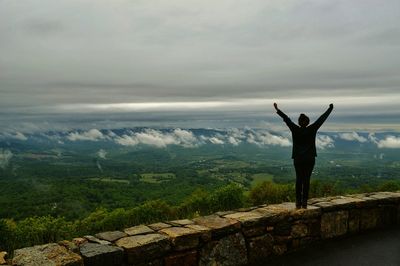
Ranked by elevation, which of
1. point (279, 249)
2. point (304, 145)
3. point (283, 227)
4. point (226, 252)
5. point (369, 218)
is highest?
point (304, 145)

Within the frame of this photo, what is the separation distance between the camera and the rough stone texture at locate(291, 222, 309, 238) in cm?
704

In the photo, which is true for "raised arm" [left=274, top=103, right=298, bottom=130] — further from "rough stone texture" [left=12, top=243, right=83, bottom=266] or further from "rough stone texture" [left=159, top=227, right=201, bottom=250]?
"rough stone texture" [left=12, top=243, right=83, bottom=266]

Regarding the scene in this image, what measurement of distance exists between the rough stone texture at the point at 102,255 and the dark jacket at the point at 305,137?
386cm

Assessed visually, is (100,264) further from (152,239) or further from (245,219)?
(245,219)

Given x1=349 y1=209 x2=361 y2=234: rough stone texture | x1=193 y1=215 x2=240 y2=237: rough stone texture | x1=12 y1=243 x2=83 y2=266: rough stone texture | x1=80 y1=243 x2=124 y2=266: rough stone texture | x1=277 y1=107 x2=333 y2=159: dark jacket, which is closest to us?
x1=12 y1=243 x2=83 y2=266: rough stone texture

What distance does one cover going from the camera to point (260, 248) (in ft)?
21.6

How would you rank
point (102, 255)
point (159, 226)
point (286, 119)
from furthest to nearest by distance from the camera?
1. point (286, 119)
2. point (159, 226)
3. point (102, 255)

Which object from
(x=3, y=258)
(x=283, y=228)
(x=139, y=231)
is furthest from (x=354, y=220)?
(x=3, y=258)

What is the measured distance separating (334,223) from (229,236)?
8.84 feet

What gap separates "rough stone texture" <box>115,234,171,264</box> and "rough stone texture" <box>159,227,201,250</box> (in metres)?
0.13

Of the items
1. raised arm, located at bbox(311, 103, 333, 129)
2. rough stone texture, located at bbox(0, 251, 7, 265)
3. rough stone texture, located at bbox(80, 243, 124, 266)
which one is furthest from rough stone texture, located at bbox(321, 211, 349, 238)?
rough stone texture, located at bbox(0, 251, 7, 265)

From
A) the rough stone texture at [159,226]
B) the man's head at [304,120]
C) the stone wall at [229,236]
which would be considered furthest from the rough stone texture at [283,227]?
the rough stone texture at [159,226]

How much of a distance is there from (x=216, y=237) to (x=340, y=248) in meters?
2.61

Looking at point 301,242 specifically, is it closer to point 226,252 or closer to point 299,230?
point 299,230
